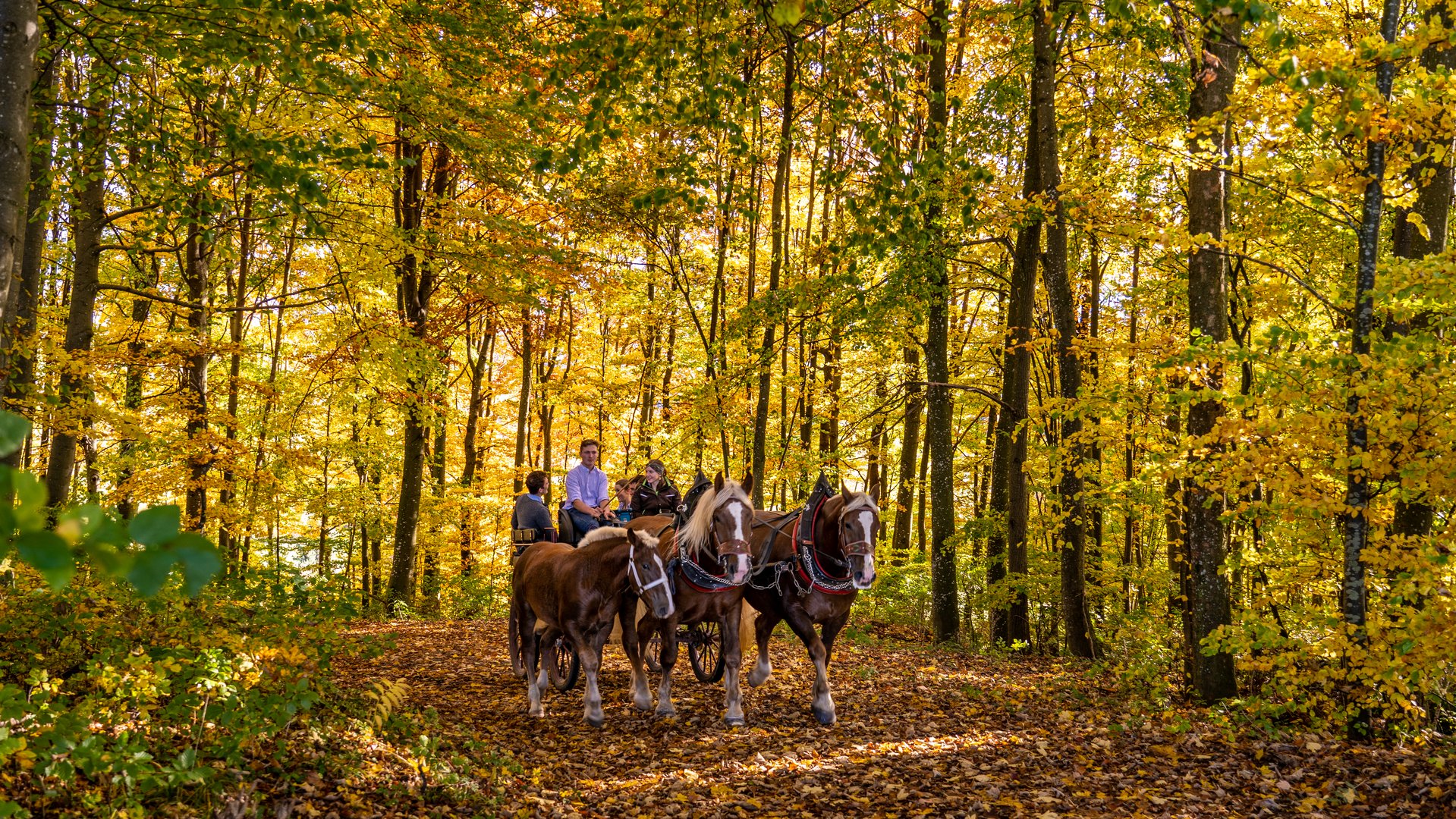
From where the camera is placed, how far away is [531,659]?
8547 millimetres

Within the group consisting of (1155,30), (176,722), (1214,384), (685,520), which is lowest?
(176,722)

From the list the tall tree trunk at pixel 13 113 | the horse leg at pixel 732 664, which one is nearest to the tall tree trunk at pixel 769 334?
the horse leg at pixel 732 664

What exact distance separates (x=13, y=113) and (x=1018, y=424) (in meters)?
10.3

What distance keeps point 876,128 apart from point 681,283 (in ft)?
52.6

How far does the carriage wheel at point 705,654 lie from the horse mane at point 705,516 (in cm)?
137

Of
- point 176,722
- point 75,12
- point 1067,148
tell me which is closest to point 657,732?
point 176,722

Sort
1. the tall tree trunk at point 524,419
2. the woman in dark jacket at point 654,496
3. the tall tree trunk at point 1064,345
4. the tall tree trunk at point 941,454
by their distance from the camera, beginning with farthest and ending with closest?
the tall tree trunk at point 524,419 → the tall tree trunk at point 941,454 → the woman in dark jacket at point 654,496 → the tall tree trunk at point 1064,345

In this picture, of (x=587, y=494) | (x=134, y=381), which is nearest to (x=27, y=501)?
(x=587, y=494)

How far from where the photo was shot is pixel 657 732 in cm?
752

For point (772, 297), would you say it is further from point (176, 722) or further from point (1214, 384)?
point (176, 722)

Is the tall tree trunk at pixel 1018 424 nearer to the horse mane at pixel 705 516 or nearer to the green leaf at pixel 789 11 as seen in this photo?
the horse mane at pixel 705 516

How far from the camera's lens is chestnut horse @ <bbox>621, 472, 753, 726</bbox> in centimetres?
734

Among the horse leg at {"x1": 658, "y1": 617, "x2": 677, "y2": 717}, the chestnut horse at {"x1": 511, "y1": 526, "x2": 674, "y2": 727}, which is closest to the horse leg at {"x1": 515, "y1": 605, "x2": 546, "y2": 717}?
the chestnut horse at {"x1": 511, "y1": 526, "x2": 674, "y2": 727}

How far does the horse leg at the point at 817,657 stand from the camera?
7.85 m
